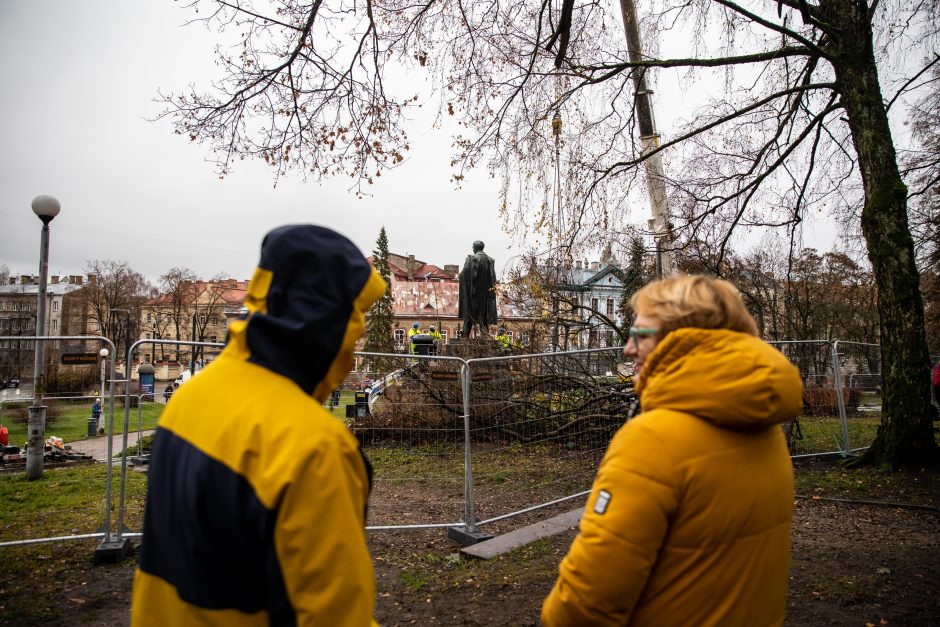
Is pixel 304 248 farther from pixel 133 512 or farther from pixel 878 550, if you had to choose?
pixel 133 512

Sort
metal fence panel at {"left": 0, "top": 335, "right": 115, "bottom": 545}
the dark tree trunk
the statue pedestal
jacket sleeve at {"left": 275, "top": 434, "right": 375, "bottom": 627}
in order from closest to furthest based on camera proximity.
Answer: jacket sleeve at {"left": 275, "top": 434, "right": 375, "bottom": 627}, metal fence panel at {"left": 0, "top": 335, "right": 115, "bottom": 545}, the dark tree trunk, the statue pedestal

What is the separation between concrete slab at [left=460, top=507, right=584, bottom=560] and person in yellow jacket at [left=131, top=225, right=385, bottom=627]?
13.8 feet

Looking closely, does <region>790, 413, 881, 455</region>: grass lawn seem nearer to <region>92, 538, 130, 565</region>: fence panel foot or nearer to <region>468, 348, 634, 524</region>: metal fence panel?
<region>468, 348, 634, 524</region>: metal fence panel

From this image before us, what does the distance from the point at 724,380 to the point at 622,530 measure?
431 millimetres

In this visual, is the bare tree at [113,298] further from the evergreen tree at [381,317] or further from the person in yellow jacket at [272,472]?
the person in yellow jacket at [272,472]

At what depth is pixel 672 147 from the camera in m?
10.1

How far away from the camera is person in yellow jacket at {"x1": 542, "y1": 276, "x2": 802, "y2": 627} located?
1484 mm

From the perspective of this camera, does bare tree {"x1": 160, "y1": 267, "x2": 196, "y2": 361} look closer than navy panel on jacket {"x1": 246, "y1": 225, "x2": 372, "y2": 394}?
No

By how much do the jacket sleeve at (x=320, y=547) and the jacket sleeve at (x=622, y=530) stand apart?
55 centimetres

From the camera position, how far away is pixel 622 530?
1.48m

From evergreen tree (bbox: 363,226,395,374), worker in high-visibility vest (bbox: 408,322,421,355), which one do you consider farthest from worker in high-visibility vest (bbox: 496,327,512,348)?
evergreen tree (bbox: 363,226,395,374)

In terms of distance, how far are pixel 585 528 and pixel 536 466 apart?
20.8ft

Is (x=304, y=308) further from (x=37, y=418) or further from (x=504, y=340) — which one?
(x=504, y=340)

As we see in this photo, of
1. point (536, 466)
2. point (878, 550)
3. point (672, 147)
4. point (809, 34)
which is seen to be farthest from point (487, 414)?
point (809, 34)
